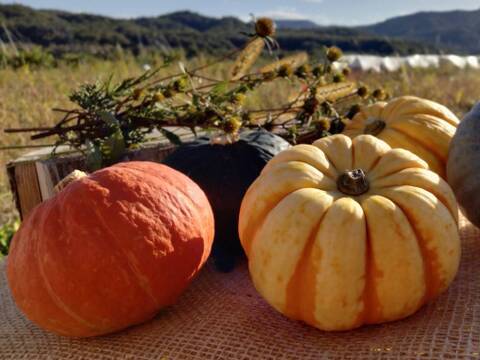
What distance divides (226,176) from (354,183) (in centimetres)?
61

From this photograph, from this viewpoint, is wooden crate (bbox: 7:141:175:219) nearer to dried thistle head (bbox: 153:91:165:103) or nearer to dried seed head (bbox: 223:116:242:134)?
dried thistle head (bbox: 153:91:165:103)

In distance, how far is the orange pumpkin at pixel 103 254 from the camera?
126 cm

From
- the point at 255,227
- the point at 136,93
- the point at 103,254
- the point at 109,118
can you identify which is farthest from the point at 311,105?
the point at 103,254

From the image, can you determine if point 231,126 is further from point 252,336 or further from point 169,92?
point 252,336

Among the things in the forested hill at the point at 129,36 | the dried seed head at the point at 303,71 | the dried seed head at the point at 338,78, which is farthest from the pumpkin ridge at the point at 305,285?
the forested hill at the point at 129,36

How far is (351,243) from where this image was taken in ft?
3.75

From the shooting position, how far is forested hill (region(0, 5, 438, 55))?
2245 centimetres

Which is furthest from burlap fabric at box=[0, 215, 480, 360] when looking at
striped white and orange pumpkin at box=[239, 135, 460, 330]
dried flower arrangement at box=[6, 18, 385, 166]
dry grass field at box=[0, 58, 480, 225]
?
dry grass field at box=[0, 58, 480, 225]

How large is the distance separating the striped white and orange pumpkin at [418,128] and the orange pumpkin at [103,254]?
804 millimetres

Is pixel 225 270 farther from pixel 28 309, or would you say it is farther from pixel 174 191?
pixel 28 309

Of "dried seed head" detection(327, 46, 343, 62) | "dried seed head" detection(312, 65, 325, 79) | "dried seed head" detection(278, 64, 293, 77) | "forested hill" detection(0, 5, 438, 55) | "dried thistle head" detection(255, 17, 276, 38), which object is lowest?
"forested hill" detection(0, 5, 438, 55)

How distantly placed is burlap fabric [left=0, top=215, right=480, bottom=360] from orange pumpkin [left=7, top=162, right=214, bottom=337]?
0.06 meters

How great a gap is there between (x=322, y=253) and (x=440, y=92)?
Answer: 6.89 m

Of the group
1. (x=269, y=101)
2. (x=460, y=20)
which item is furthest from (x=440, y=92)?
(x=460, y=20)
